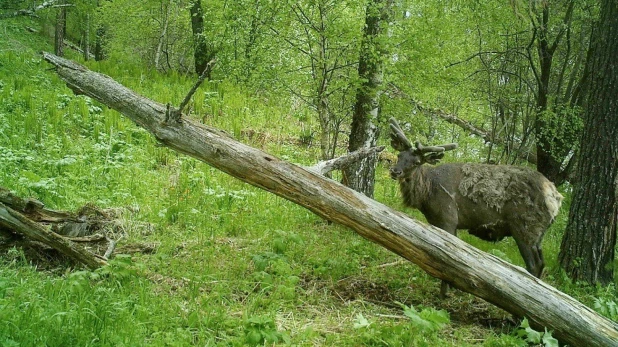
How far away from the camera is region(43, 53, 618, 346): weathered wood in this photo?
5227 millimetres

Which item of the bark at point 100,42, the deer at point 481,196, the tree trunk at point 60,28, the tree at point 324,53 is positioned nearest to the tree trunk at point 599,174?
the deer at point 481,196

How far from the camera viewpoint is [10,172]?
800 cm

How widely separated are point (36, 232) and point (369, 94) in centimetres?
483

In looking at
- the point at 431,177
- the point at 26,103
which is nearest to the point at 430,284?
the point at 431,177

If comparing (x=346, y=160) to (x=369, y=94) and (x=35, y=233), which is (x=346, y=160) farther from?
(x=35, y=233)

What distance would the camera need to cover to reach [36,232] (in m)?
5.38

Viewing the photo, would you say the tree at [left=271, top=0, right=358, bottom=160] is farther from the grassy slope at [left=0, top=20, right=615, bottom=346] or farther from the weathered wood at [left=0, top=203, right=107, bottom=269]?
the weathered wood at [left=0, top=203, right=107, bottom=269]

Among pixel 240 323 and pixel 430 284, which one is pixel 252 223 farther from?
pixel 240 323

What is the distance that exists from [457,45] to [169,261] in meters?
7.82

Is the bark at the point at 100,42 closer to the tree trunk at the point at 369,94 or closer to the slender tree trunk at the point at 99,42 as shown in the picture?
the slender tree trunk at the point at 99,42

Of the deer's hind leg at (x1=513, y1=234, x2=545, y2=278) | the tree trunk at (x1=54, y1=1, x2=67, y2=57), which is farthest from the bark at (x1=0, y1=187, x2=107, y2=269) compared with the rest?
the tree trunk at (x1=54, y1=1, x2=67, y2=57)

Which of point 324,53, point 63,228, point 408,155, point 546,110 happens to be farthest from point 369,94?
point 63,228

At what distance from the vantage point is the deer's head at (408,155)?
23.2 feet

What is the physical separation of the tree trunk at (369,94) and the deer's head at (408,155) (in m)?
1.02
